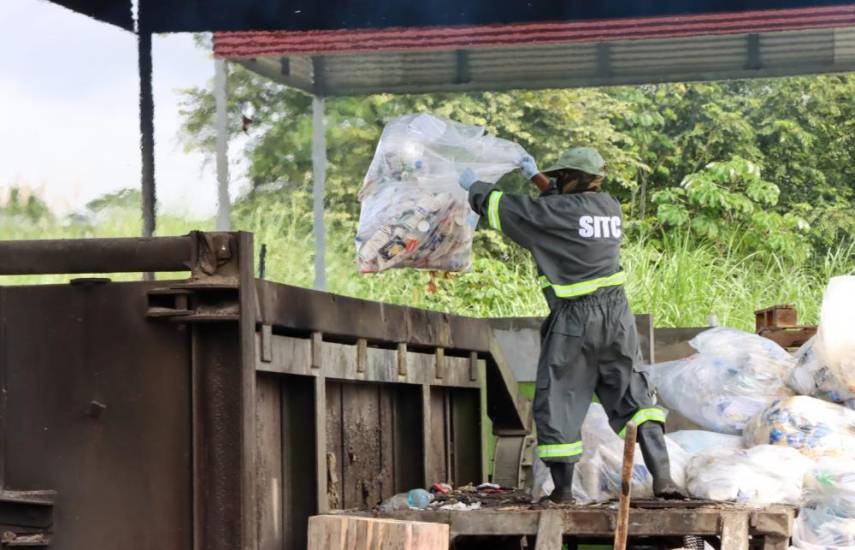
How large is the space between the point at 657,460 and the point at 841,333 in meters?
1.11

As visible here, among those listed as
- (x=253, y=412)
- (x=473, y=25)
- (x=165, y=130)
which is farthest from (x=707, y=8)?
(x=165, y=130)

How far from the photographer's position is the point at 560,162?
223 inches

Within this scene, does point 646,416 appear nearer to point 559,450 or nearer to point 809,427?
point 559,450

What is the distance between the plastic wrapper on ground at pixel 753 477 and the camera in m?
5.33

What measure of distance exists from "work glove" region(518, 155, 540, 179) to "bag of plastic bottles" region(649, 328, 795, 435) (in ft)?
4.35

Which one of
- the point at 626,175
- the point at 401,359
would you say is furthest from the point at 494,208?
the point at 626,175

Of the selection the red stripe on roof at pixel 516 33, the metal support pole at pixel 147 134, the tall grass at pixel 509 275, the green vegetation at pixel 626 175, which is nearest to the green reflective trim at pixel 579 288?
the metal support pole at pixel 147 134

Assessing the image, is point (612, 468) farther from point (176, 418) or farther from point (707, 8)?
point (707, 8)

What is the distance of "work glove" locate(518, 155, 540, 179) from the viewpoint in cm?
591

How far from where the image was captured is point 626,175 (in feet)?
47.2

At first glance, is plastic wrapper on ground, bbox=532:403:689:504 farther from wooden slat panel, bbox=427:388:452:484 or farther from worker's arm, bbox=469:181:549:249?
worker's arm, bbox=469:181:549:249

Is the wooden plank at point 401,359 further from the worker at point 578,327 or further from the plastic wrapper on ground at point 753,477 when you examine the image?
the plastic wrapper on ground at point 753,477

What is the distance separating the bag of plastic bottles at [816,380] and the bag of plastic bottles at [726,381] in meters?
0.09

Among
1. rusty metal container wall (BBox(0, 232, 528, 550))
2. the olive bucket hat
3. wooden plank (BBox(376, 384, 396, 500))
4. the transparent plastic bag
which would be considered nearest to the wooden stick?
rusty metal container wall (BBox(0, 232, 528, 550))
